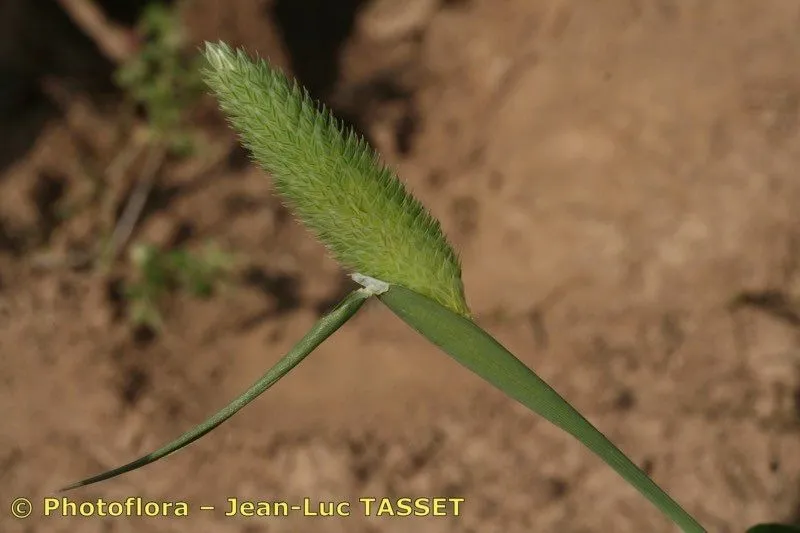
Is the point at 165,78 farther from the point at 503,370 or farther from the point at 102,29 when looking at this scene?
the point at 503,370

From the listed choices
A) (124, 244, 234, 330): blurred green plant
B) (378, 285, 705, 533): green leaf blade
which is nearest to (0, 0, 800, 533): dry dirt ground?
(124, 244, 234, 330): blurred green plant

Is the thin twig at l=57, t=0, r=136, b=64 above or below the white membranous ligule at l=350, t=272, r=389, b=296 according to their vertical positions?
above

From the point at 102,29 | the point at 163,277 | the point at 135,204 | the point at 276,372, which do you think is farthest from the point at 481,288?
the point at 276,372

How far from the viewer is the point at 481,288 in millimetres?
1901

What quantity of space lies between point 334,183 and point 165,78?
166cm

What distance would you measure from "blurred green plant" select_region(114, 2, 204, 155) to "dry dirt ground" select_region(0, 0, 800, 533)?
0.25ft

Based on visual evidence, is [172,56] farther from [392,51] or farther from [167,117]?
[392,51]

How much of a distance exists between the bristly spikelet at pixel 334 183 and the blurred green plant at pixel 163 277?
1.34 m

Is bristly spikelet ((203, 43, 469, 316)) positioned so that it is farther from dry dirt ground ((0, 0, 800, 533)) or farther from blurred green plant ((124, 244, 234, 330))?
blurred green plant ((124, 244, 234, 330))

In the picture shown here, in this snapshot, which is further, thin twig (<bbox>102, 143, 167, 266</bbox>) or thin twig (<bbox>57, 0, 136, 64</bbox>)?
thin twig (<bbox>57, 0, 136, 64</bbox>)

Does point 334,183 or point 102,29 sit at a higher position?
point 102,29

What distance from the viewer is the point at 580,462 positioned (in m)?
1.30

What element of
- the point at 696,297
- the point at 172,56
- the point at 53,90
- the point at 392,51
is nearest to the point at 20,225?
the point at 53,90

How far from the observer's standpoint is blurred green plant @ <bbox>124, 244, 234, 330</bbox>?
72.1 inches
